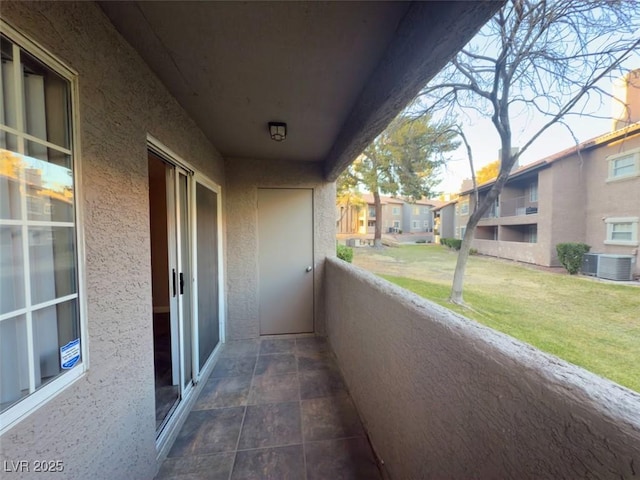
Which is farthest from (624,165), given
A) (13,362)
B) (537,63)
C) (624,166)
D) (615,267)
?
(13,362)

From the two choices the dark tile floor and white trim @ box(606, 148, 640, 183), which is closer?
the dark tile floor

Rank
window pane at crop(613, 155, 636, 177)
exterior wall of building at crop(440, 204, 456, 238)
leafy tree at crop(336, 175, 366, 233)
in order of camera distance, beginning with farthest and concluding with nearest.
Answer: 1. exterior wall of building at crop(440, 204, 456, 238)
2. leafy tree at crop(336, 175, 366, 233)
3. window pane at crop(613, 155, 636, 177)

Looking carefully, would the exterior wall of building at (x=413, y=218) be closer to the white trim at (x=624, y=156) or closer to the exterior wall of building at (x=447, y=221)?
the exterior wall of building at (x=447, y=221)

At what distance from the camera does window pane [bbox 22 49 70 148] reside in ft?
2.86

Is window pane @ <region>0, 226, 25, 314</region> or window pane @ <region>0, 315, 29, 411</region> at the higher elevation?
window pane @ <region>0, 226, 25, 314</region>

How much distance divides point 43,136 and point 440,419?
6.34 ft

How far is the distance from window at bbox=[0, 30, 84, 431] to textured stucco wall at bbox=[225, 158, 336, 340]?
249 cm

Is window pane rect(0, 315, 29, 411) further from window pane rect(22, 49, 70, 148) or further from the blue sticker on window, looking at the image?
window pane rect(22, 49, 70, 148)

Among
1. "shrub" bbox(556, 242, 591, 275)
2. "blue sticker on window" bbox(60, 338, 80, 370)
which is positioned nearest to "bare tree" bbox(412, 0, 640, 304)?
"blue sticker on window" bbox(60, 338, 80, 370)

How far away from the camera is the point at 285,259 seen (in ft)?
12.1

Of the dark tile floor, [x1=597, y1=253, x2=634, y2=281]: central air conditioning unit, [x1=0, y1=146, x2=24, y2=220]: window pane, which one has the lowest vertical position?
the dark tile floor

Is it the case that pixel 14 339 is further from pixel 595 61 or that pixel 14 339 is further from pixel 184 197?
pixel 595 61

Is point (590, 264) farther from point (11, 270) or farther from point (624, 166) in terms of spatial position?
point (11, 270)

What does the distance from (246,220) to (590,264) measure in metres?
8.38
